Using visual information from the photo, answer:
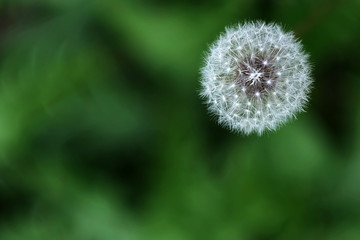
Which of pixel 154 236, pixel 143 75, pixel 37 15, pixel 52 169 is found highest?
pixel 37 15

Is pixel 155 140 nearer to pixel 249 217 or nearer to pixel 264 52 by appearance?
pixel 249 217

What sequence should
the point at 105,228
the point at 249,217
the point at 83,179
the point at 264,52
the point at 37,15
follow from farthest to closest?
the point at 37,15, the point at 83,179, the point at 105,228, the point at 249,217, the point at 264,52

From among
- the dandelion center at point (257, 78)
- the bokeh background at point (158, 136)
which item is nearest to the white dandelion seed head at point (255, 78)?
the dandelion center at point (257, 78)

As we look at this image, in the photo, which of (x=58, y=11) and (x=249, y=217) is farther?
(x=58, y=11)

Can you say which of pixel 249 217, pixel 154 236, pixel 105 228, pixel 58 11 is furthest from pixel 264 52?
pixel 58 11

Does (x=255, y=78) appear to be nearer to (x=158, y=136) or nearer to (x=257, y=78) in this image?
(x=257, y=78)

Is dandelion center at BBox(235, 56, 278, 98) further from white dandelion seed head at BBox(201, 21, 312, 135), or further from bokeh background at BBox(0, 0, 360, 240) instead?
bokeh background at BBox(0, 0, 360, 240)

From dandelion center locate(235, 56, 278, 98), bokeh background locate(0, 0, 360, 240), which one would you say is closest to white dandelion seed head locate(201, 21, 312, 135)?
dandelion center locate(235, 56, 278, 98)
